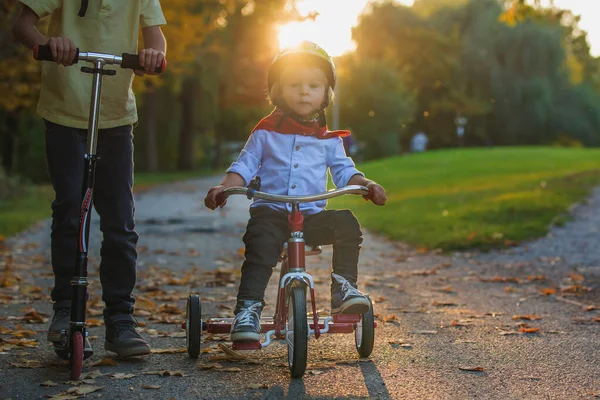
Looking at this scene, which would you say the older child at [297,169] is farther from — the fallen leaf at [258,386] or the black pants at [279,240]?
the fallen leaf at [258,386]

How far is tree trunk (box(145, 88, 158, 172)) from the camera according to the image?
37612 millimetres

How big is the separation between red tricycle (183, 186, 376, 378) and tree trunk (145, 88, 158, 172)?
3303 cm

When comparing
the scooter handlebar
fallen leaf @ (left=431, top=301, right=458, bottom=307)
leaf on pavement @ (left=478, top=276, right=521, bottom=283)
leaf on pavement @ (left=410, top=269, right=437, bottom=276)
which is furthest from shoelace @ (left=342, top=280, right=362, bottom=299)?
leaf on pavement @ (left=410, top=269, right=437, bottom=276)

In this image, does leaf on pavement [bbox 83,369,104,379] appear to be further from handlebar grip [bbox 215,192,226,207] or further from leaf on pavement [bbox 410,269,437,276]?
leaf on pavement [bbox 410,269,437,276]

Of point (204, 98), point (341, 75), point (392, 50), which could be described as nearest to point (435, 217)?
point (204, 98)

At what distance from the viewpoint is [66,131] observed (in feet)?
14.5

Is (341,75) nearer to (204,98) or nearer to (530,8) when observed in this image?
(204,98)

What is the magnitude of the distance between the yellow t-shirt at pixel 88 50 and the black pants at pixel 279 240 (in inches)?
34.7

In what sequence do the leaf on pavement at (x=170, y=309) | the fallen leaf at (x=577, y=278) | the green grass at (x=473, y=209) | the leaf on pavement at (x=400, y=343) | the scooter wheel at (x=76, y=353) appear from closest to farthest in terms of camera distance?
1. the scooter wheel at (x=76, y=353)
2. the leaf on pavement at (x=400, y=343)
3. the leaf on pavement at (x=170, y=309)
4. the fallen leaf at (x=577, y=278)
5. the green grass at (x=473, y=209)

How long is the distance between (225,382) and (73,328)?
0.69 meters

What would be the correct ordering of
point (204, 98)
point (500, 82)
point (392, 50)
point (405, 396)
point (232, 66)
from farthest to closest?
point (392, 50) < point (500, 82) < point (204, 98) < point (232, 66) < point (405, 396)

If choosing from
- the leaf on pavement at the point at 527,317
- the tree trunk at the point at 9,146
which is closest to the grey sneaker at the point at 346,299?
the leaf on pavement at the point at 527,317

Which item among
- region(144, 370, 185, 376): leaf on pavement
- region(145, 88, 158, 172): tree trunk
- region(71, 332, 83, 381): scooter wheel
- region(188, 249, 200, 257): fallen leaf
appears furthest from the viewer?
region(145, 88, 158, 172): tree trunk

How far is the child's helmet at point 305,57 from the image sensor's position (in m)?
4.50
